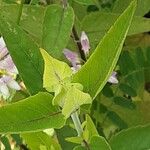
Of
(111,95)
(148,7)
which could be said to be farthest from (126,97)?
(148,7)

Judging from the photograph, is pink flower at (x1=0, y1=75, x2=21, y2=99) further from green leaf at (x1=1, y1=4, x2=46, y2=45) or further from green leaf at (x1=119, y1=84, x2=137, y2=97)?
green leaf at (x1=119, y1=84, x2=137, y2=97)

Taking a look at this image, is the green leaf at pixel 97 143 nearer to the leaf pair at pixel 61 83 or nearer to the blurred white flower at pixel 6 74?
the leaf pair at pixel 61 83

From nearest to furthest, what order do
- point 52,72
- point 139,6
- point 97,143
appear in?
point 52,72 → point 97,143 → point 139,6

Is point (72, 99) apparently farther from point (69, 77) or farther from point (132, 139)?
point (132, 139)

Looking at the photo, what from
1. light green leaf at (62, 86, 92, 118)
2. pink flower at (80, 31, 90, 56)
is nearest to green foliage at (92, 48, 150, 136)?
pink flower at (80, 31, 90, 56)

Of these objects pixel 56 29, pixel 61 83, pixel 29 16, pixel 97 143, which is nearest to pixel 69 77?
pixel 61 83
